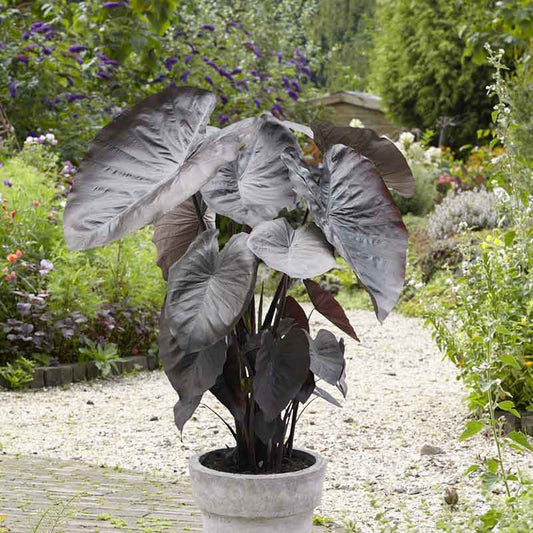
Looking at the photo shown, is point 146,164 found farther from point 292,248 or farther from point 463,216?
point 463,216

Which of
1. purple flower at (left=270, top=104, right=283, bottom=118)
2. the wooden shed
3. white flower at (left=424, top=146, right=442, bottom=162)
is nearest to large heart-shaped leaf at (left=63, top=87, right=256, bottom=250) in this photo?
purple flower at (left=270, top=104, right=283, bottom=118)

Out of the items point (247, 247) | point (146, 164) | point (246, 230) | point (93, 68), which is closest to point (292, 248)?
point (247, 247)

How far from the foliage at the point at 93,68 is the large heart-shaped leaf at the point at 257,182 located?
4782mm

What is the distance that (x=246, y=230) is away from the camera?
2242mm

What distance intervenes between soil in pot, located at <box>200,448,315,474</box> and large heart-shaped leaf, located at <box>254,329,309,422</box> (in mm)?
287

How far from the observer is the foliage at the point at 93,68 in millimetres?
8039

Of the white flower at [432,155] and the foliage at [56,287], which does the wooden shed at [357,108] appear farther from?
the foliage at [56,287]


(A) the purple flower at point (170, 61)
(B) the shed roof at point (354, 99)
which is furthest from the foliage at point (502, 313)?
(B) the shed roof at point (354, 99)

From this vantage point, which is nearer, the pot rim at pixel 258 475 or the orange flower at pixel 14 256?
the pot rim at pixel 258 475

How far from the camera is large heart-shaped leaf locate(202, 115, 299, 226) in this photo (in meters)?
2.02

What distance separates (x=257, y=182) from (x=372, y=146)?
1.24ft

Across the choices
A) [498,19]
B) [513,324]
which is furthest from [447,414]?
[498,19]

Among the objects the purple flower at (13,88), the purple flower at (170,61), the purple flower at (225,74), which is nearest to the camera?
the purple flower at (13,88)

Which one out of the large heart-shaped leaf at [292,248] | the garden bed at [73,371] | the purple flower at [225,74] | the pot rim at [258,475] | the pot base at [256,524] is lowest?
the garden bed at [73,371]
